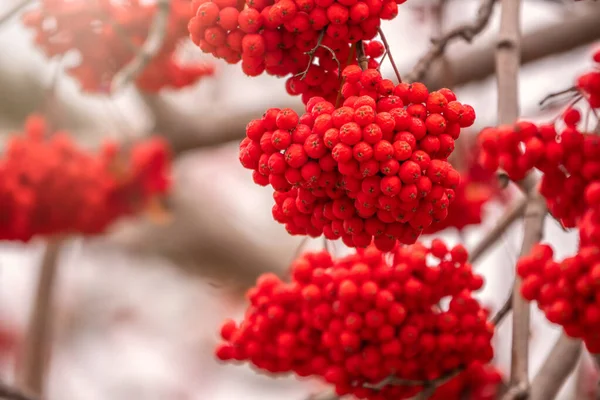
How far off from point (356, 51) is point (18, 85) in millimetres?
2522

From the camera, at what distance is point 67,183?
1580mm

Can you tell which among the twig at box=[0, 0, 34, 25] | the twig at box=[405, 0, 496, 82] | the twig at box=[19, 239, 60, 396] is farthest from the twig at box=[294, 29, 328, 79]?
the twig at box=[19, 239, 60, 396]

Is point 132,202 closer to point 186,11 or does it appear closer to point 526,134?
point 186,11

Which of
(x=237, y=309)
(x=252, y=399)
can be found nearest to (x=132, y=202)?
(x=237, y=309)

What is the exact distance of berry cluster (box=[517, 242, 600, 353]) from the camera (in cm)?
69

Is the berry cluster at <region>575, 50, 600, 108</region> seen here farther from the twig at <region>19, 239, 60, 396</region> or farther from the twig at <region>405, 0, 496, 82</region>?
the twig at <region>19, 239, 60, 396</region>

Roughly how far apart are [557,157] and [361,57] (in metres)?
0.28

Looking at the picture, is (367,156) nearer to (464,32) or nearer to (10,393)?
(464,32)

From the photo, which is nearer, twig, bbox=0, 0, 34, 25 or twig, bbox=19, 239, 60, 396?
twig, bbox=0, 0, 34, 25

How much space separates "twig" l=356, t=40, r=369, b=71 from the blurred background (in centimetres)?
49

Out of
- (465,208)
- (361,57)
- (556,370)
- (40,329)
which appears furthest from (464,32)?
(40,329)

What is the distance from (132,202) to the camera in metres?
1.88

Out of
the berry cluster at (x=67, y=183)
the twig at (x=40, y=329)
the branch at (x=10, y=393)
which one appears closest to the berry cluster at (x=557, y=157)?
the branch at (x=10, y=393)

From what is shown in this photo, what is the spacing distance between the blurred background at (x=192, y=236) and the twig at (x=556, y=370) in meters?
0.24
